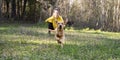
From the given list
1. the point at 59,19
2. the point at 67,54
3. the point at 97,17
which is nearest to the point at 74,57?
the point at 67,54

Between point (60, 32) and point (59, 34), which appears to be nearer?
point (60, 32)

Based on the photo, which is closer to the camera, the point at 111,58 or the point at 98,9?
the point at 111,58

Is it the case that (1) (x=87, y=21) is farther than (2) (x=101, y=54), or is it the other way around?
(1) (x=87, y=21)

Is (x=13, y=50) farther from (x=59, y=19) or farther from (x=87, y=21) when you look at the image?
(x=87, y=21)

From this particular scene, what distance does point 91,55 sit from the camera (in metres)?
13.7

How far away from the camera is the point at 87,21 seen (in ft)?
109

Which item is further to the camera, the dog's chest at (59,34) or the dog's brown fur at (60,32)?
the dog's chest at (59,34)

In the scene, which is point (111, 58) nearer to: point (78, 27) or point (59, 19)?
point (59, 19)

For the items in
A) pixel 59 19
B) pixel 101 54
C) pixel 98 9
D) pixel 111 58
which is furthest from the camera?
pixel 98 9

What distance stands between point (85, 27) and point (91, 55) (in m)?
19.6

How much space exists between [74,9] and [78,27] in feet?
5.40

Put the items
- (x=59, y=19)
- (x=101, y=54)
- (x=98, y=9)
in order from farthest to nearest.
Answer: (x=98, y=9)
(x=59, y=19)
(x=101, y=54)

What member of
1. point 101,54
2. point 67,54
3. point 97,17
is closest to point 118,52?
point 101,54

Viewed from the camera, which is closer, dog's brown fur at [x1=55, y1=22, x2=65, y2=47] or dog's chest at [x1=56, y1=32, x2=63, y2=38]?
dog's brown fur at [x1=55, y1=22, x2=65, y2=47]
